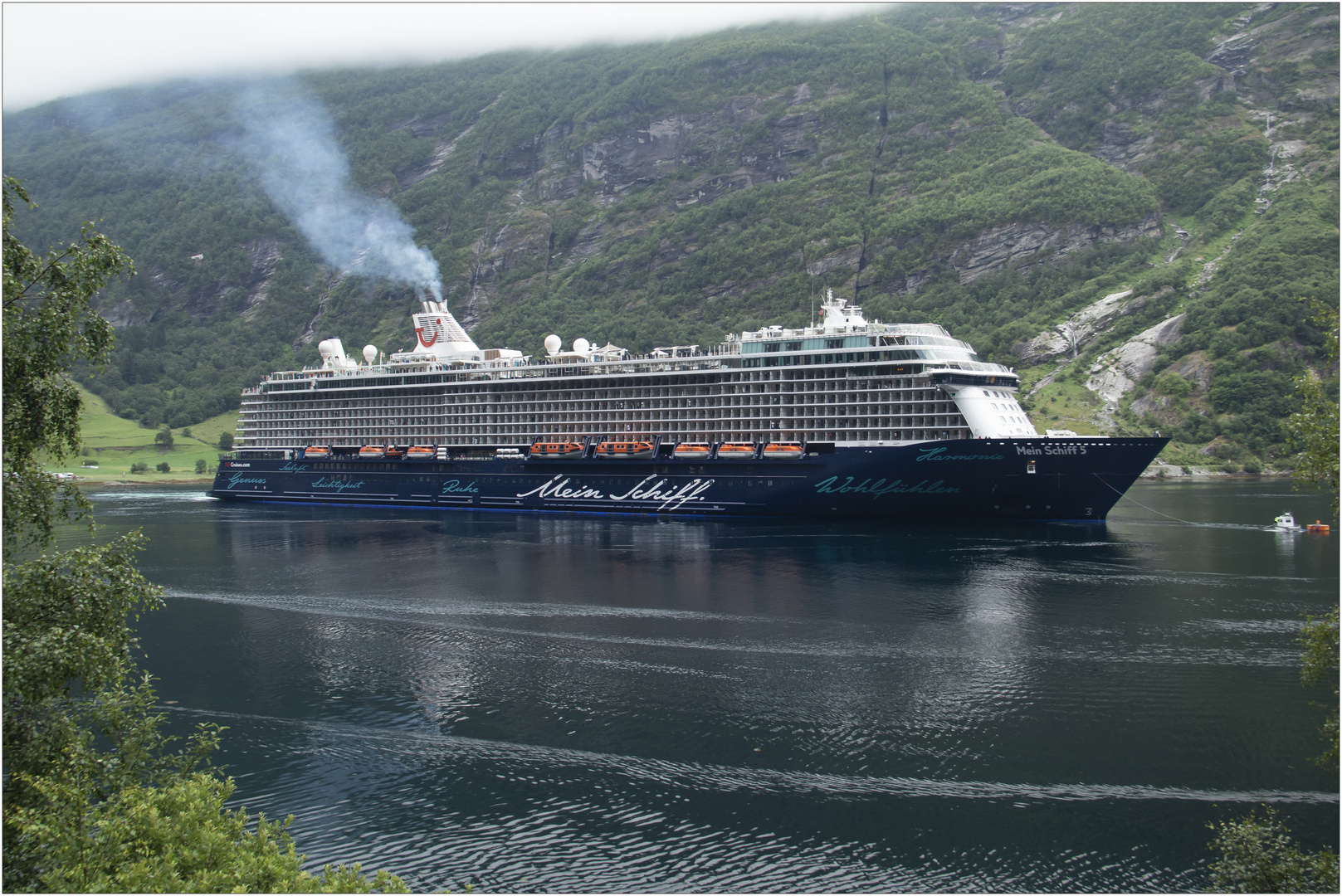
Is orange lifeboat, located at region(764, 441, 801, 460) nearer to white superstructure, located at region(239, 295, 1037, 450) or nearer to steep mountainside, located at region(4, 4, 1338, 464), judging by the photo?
white superstructure, located at region(239, 295, 1037, 450)

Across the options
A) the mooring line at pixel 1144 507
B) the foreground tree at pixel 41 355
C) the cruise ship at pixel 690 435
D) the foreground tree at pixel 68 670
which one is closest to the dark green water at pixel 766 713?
the foreground tree at pixel 68 670

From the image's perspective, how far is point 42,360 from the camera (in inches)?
509

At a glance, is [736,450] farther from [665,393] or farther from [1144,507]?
[1144,507]

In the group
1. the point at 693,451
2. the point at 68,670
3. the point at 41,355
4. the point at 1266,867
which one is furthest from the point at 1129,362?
the point at 68,670

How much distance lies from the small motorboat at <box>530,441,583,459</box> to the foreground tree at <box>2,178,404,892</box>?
54.9 metres

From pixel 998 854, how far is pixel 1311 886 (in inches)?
197

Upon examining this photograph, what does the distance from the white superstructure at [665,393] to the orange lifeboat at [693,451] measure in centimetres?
91

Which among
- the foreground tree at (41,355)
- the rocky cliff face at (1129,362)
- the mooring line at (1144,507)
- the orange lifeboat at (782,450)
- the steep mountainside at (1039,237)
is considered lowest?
the mooring line at (1144,507)

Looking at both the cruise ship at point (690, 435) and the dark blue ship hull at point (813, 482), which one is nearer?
the dark blue ship hull at point (813, 482)

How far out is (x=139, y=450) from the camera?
140 m

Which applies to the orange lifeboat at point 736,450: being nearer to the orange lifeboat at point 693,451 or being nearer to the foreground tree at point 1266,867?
the orange lifeboat at point 693,451

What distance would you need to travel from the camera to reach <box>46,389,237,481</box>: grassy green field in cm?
12644

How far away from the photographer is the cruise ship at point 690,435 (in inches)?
2119

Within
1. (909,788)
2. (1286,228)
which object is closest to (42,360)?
(909,788)
